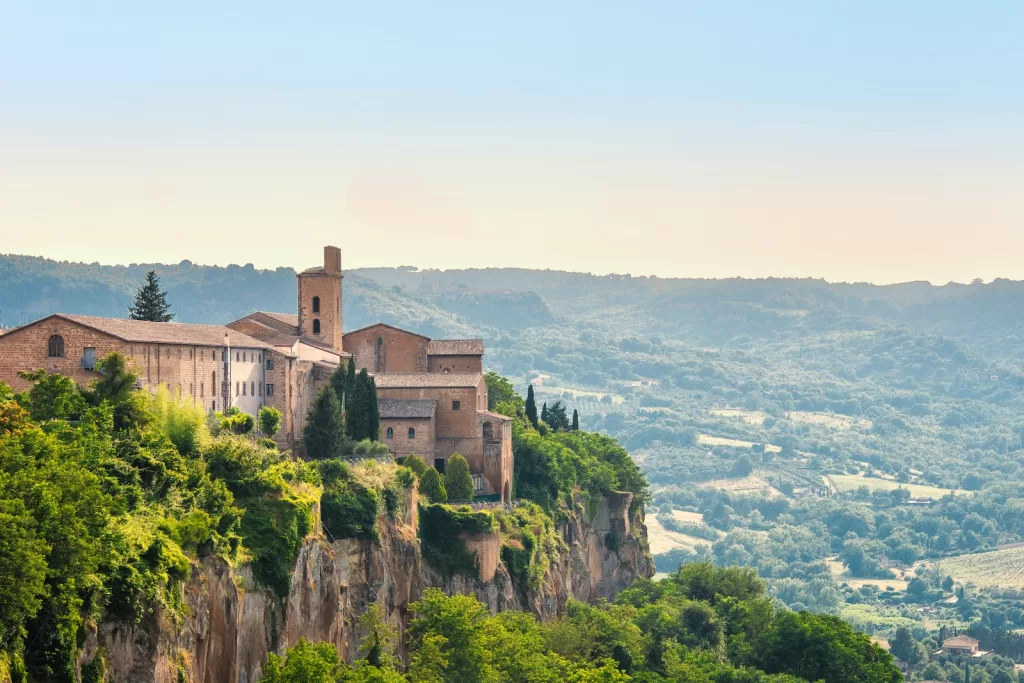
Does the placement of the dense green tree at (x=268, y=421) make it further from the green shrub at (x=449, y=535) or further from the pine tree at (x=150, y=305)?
the pine tree at (x=150, y=305)

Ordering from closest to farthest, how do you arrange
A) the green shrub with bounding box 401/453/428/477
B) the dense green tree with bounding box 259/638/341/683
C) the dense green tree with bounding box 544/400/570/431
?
the dense green tree with bounding box 259/638/341/683, the green shrub with bounding box 401/453/428/477, the dense green tree with bounding box 544/400/570/431

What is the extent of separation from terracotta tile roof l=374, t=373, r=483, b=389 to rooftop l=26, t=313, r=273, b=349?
9.84 metres

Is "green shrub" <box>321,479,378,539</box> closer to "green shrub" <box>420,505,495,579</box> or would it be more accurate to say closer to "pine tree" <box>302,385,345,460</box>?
"green shrub" <box>420,505,495,579</box>

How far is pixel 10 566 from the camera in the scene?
49031 millimetres

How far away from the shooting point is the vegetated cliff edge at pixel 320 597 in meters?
57.6

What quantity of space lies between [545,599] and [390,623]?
93.2 feet

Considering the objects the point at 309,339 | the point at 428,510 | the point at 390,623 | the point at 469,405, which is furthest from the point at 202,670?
the point at 309,339

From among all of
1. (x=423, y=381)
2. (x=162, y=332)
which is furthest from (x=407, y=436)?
(x=162, y=332)

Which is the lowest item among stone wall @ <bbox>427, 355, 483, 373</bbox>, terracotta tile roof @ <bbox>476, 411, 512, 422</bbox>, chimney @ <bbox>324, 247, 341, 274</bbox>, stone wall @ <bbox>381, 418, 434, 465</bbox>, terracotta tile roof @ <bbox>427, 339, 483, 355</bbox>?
stone wall @ <bbox>381, 418, 434, 465</bbox>

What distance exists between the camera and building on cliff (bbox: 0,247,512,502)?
273 feet

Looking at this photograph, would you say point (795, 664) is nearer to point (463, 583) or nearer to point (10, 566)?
point (463, 583)

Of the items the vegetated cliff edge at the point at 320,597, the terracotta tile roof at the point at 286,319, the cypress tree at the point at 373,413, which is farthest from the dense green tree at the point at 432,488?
the terracotta tile roof at the point at 286,319

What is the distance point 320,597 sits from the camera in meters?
75.4

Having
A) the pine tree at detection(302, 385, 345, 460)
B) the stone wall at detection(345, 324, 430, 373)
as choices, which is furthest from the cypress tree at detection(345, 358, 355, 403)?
the stone wall at detection(345, 324, 430, 373)
